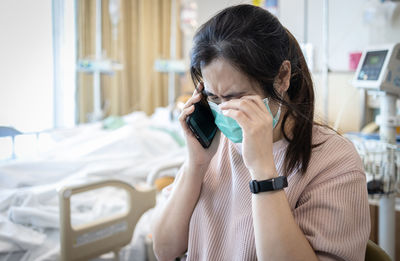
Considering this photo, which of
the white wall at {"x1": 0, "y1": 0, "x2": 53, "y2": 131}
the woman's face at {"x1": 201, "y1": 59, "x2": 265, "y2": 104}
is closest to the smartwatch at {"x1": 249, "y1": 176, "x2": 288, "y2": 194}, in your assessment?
the woman's face at {"x1": 201, "y1": 59, "x2": 265, "y2": 104}

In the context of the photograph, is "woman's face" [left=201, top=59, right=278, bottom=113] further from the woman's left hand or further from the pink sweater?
the pink sweater

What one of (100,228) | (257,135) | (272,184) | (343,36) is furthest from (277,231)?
(343,36)

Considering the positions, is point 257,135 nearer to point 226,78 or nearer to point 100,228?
point 226,78

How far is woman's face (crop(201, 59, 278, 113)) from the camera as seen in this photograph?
35.4 inches

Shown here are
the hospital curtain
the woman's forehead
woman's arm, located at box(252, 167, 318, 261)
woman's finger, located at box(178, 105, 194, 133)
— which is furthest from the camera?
the hospital curtain

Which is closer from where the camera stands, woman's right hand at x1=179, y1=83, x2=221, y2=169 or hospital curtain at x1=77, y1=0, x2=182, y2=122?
woman's right hand at x1=179, y1=83, x2=221, y2=169

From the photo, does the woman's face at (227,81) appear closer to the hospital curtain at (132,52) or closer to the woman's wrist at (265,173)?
the woman's wrist at (265,173)

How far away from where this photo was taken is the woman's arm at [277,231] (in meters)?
0.79

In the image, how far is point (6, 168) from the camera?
4.67ft

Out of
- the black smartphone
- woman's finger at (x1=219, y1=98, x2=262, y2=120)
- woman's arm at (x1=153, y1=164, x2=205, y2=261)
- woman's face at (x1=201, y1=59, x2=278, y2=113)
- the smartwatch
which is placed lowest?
woman's arm at (x1=153, y1=164, x2=205, y2=261)

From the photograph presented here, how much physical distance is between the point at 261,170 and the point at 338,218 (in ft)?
0.70

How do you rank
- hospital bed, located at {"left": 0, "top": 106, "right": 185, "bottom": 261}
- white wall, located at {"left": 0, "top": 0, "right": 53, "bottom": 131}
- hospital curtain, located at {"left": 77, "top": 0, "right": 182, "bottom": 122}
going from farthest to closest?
hospital curtain, located at {"left": 77, "top": 0, "right": 182, "bottom": 122} → hospital bed, located at {"left": 0, "top": 106, "right": 185, "bottom": 261} → white wall, located at {"left": 0, "top": 0, "right": 53, "bottom": 131}

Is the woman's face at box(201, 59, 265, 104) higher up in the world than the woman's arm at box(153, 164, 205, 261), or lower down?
higher up

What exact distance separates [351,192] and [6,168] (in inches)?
51.7
